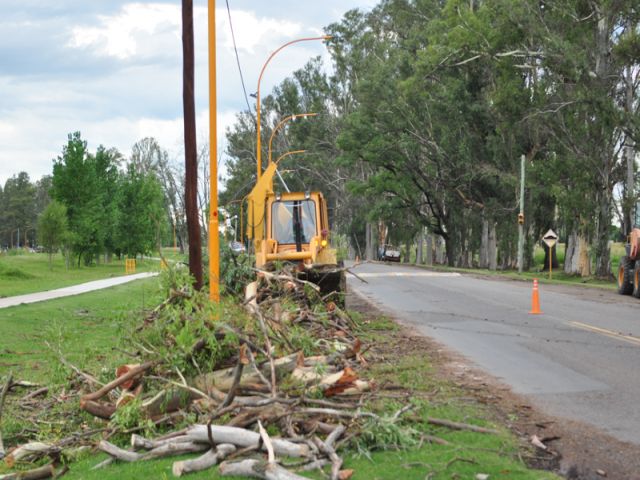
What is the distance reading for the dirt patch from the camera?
6.07 metres

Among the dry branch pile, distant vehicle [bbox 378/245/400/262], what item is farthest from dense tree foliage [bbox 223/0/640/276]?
the dry branch pile

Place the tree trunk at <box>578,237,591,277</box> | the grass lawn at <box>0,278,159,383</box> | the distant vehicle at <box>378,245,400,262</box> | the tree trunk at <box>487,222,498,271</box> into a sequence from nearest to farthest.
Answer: the grass lawn at <box>0,278,159,383</box> < the tree trunk at <box>578,237,591,277</box> < the tree trunk at <box>487,222,498,271</box> < the distant vehicle at <box>378,245,400,262</box>

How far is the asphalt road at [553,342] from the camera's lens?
8422mm

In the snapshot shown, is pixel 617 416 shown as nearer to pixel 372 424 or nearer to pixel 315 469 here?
pixel 372 424

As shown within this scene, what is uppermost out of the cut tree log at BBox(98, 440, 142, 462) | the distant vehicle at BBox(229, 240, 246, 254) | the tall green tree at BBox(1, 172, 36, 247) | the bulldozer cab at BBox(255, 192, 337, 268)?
the tall green tree at BBox(1, 172, 36, 247)

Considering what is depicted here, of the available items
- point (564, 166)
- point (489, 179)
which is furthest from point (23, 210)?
point (564, 166)

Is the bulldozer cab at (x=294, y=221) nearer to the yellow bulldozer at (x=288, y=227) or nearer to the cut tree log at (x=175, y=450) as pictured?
the yellow bulldozer at (x=288, y=227)

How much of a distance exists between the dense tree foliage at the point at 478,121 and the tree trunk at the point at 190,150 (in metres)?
24.9

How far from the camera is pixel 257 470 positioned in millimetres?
5770

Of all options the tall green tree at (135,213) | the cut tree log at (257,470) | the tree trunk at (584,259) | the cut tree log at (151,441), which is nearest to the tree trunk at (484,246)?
the tree trunk at (584,259)

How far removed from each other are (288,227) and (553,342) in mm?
7060

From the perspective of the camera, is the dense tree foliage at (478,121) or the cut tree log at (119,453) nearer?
the cut tree log at (119,453)

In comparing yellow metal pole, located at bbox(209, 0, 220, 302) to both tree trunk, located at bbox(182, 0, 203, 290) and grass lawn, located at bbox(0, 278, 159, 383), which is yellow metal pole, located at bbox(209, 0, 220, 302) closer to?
tree trunk, located at bbox(182, 0, 203, 290)

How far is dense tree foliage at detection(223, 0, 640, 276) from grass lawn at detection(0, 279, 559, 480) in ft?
80.0
